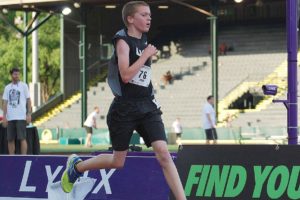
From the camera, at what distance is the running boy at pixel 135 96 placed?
7918 mm

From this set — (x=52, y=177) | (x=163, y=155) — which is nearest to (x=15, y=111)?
(x=52, y=177)

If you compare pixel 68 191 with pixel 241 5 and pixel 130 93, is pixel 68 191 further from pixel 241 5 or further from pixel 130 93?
pixel 241 5

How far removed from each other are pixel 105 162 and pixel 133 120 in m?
0.58

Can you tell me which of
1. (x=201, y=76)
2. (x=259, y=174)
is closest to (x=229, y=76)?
(x=201, y=76)

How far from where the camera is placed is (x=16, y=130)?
608 inches

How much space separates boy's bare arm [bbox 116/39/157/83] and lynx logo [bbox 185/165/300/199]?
173cm

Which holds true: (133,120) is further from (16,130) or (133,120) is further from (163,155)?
(16,130)

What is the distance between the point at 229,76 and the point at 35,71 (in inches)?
393

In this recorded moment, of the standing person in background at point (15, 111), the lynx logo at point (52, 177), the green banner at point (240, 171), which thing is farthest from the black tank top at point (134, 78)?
the standing person in background at point (15, 111)

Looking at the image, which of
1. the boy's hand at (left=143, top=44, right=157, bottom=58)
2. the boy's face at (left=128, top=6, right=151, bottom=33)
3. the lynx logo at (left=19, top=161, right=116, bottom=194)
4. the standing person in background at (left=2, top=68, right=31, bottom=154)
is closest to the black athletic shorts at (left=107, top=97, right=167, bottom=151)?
the boy's hand at (left=143, top=44, right=157, bottom=58)

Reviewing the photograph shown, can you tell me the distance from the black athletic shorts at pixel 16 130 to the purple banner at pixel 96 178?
4783mm

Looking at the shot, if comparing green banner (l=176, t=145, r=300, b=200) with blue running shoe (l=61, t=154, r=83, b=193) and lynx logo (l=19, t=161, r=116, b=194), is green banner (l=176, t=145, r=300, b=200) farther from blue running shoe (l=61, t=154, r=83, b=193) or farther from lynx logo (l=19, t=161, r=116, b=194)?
blue running shoe (l=61, t=154, r=83, b=193)

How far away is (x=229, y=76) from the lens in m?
44.7

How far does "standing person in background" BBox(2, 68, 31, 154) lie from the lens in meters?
15.3
